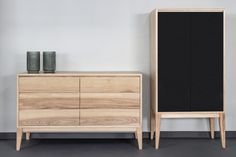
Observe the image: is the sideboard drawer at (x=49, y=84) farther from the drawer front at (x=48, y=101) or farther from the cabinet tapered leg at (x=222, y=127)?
the cabinet tapered leg at (x=222, y=127)

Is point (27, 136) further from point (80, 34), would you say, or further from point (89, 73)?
point (80, 34)

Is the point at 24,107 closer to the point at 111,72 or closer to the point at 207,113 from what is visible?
the point at 111,72

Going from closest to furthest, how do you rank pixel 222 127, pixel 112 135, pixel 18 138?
1. pixel 18 138
2. pixel 222 127
3. pixel 112 135

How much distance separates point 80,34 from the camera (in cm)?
464

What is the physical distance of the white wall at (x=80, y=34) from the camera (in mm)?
4617

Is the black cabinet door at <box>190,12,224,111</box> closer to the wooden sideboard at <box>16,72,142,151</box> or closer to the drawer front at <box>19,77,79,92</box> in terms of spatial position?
the wooden sideboard at <box>16,72,142,151</box>

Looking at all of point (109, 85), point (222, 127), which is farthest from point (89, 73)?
point (222, 127)

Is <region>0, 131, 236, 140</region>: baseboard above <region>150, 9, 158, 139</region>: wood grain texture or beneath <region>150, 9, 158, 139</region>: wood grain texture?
beneath

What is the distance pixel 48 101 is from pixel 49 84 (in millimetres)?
174

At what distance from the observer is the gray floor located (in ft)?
13.2

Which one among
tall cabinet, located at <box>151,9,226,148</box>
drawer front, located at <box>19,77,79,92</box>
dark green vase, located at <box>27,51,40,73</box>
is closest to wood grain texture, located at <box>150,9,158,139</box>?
tall cabinet, located at <box>151,9,226,148</box>

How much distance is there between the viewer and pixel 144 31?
15.3 ft

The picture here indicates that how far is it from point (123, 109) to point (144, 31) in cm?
96

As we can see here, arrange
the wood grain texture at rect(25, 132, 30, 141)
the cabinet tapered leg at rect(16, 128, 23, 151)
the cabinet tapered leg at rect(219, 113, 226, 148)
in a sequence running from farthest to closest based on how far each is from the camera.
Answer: the wood grain texture at rect(25, 132, 30, 141) < the cabinet tapered leg at rect(219, 113, 226, 148) < the cabinet tapered leg at rect(16, 128, 23, 151)
